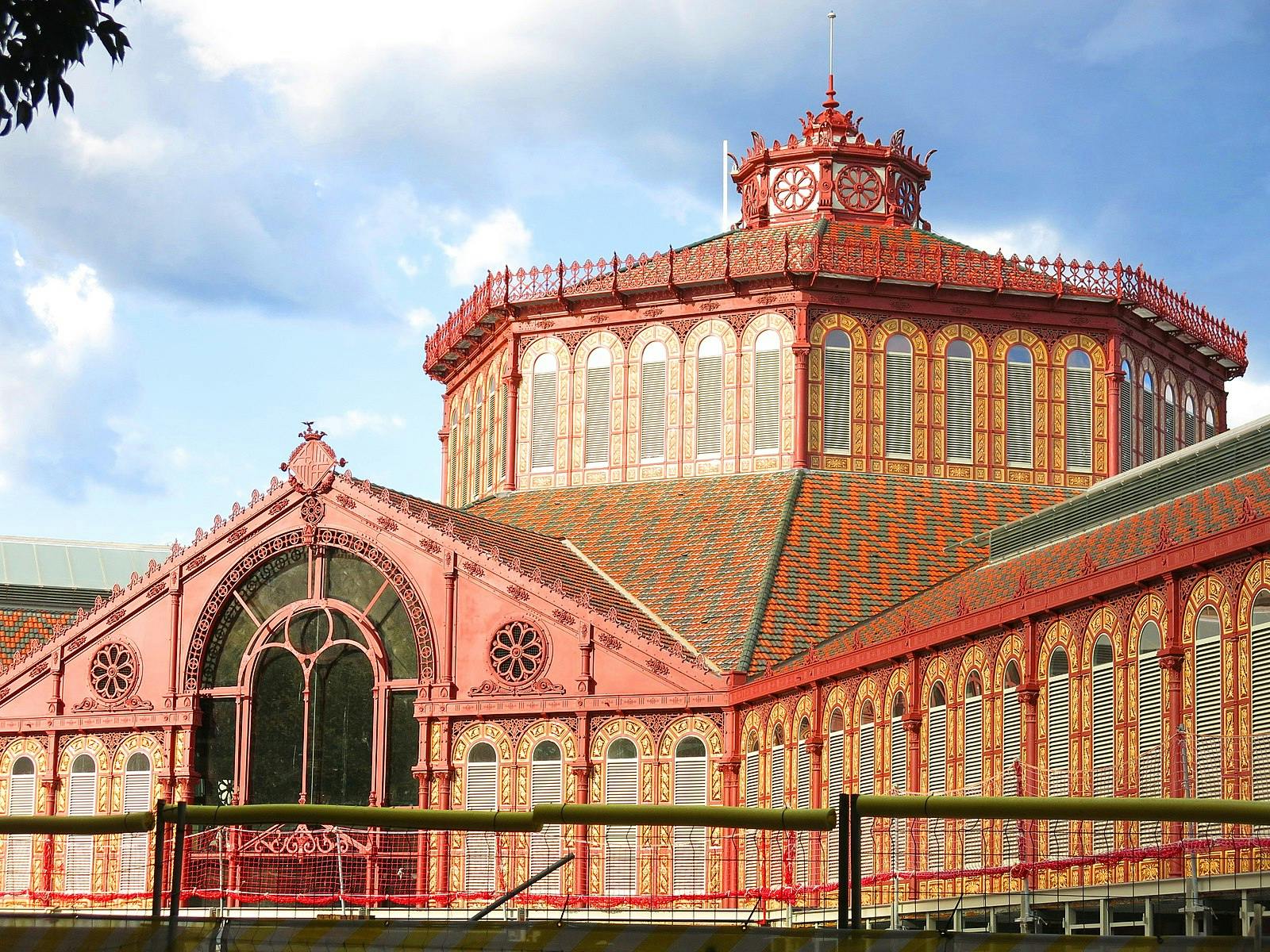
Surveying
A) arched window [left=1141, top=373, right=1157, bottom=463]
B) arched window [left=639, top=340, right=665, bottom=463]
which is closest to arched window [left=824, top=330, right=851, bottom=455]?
arched window [left=639, top=340, right=665, bottom=463]

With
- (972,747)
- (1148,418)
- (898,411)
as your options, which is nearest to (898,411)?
(898,411)

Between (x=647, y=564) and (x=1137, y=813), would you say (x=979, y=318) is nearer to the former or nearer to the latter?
(x=647, y=564)

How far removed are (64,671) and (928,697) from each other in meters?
21.0

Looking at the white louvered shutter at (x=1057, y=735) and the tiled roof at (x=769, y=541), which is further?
the tiled roof at (x=769, y=541)

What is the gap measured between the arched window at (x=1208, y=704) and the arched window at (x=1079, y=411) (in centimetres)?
2322

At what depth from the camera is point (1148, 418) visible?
52156mm

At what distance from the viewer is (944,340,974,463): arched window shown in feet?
165

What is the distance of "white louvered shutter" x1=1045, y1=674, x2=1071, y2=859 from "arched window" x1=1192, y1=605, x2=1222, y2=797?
10.2 feet

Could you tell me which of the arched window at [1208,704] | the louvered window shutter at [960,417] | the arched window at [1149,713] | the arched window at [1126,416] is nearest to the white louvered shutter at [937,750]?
the arched window at [1149,713]

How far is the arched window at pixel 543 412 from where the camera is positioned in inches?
2063

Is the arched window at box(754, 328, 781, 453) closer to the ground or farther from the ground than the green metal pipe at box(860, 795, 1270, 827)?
farther from the ground

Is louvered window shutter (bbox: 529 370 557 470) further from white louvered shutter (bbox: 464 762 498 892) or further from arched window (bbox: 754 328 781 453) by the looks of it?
white louvered shutter (bbox: 464 762 498 892)

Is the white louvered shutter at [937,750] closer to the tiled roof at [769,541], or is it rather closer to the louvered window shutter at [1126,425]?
the tiled roof at [769,541]

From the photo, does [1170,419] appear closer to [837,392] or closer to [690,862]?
[837,392]
